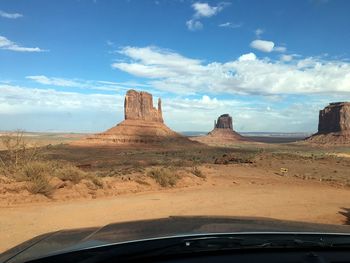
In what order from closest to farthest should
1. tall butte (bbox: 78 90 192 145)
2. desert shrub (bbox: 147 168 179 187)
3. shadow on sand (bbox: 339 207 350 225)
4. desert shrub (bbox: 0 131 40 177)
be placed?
shadow on sand (bbox: 339 207 350 225) → desert shrub (bbox: 0 131 40 177) → desert shrub (bbox: 147 168 179 187) → tall butte (bbox: 78 90 192 145)

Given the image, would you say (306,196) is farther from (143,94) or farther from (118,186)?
(143,94)

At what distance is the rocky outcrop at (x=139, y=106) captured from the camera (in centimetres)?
12825

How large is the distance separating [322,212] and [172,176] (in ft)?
26.4

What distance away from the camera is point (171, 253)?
7.80 feet

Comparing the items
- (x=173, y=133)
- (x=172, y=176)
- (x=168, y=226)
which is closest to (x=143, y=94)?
(x=173, y=133)

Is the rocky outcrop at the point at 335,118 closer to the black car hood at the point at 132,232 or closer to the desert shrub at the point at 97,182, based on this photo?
the desert shrub at the point at 97,182

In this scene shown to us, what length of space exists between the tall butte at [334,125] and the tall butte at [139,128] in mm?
46199

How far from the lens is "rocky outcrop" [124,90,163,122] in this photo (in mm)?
128250

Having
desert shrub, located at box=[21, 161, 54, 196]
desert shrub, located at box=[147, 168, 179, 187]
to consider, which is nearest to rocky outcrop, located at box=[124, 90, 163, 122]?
desert shrub, located at box=[147, 168, 179, 187]

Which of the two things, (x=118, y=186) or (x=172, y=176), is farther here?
(x=172, y=176)

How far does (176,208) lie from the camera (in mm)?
14227

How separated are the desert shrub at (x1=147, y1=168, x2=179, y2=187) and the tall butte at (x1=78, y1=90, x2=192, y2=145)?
87.7 metres

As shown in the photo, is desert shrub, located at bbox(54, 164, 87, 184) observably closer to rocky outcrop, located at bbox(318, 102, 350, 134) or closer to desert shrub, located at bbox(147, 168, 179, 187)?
desert shrub, located at bbox(147, 168, 179, 187)

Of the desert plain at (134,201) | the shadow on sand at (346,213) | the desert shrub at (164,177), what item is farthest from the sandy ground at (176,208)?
the desert shrub at (164,177)
